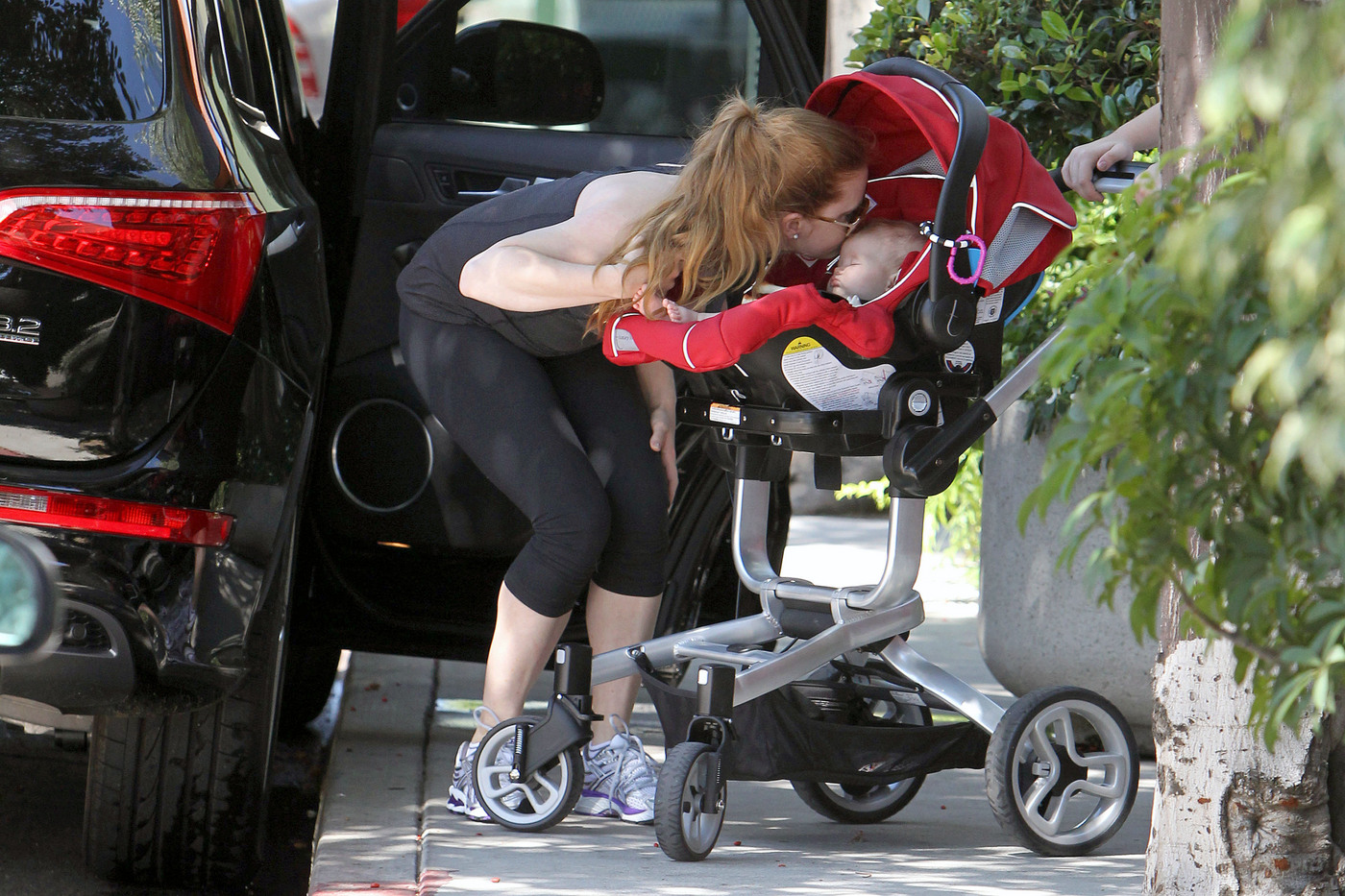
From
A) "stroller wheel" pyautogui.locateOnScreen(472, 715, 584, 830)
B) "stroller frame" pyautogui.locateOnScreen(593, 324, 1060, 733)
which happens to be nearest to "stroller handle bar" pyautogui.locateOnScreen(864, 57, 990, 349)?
"stroller frame" pyautogui.locateOnScreen(593, 324, 1060, 733)

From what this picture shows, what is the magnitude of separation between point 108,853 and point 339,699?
197 centimetres

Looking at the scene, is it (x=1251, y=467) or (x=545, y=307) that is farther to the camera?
(x=545, y=307)

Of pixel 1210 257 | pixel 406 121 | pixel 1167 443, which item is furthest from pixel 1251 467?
pixel 406 121

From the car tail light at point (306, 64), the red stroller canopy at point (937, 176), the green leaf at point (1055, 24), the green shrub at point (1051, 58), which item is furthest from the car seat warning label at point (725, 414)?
the car tail light at point (306, 64)

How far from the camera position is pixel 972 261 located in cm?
280

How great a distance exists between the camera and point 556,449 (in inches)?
127

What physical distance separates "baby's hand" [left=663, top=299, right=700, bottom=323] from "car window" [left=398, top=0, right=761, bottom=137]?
1314mm

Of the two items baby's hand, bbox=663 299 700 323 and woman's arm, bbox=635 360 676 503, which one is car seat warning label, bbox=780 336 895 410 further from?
woman's arm, bbox=635 360 676 503

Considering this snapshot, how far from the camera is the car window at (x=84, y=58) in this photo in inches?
105

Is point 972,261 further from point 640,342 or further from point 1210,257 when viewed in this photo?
point 1210,257

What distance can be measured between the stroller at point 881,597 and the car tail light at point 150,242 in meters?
0.84

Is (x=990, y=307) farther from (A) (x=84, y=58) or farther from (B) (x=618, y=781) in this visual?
(A) (x=84, y=58)

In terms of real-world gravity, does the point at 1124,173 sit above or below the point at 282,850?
above

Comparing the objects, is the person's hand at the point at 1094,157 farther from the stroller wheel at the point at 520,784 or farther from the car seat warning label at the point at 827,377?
the stroller wheel at the point at 520,784
